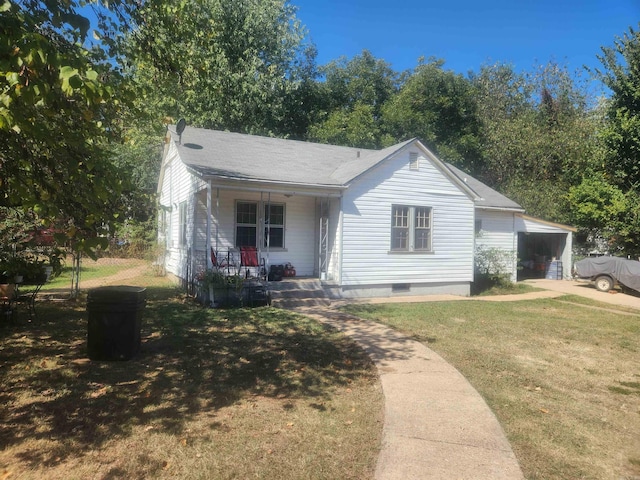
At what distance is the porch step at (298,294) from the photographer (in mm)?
11766

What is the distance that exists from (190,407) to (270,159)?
10.6 metres

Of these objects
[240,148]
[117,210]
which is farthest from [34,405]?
A: [240,148]

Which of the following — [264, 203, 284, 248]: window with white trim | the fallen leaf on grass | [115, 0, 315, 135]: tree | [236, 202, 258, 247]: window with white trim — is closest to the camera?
the fallen leaf on grass

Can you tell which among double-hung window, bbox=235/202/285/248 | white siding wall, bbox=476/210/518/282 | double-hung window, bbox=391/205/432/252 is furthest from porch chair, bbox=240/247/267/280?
white siding wall, bbox=476/210/518/282

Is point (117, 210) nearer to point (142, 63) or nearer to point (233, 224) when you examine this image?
point (142, 63)

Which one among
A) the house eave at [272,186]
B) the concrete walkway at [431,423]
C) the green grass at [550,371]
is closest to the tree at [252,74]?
the house eave at [272,186]

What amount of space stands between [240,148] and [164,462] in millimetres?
12313

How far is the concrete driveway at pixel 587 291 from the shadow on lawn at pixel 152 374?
1106 cm

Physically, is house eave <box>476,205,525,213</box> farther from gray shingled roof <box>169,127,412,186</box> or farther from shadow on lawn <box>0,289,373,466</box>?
shadow on lawn <box>0,289,373,466</box>

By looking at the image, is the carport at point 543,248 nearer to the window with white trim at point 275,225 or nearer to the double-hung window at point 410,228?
the double-hung window at point 410,228

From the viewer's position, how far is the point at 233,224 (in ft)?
43.7

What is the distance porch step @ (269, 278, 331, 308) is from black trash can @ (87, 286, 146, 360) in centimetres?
523

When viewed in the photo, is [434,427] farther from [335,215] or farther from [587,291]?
[587,291]

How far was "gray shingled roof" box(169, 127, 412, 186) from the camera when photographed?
1232 centimetres
